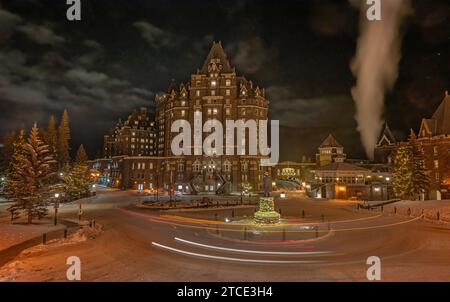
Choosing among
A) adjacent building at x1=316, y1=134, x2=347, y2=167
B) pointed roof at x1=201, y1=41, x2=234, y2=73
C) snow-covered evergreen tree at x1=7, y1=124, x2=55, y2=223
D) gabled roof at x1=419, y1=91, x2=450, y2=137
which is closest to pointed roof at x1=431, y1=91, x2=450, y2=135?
gabled roof at x1=419, y1=91, x2=450, y2=137

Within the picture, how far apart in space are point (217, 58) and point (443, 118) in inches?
2262

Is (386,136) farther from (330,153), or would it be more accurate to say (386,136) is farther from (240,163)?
(240,163)

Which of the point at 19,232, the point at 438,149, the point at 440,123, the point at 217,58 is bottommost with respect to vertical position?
the point at 19,232

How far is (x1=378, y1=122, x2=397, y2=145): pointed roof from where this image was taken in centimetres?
9540

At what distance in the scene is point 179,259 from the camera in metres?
16.0

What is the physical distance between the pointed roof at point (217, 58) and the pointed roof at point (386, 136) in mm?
58384

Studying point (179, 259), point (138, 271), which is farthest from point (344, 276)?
point (138, 271)

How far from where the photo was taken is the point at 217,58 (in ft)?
274

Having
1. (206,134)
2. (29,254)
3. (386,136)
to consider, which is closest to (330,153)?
(386,136)

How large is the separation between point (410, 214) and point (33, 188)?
1780 inches

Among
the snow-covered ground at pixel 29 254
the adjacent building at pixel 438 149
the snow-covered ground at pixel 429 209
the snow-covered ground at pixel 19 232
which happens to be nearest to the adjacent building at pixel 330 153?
the adjacent building at pixel 438 149

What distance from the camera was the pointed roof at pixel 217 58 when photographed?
82825 millimetres

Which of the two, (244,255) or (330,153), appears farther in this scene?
(330,153)

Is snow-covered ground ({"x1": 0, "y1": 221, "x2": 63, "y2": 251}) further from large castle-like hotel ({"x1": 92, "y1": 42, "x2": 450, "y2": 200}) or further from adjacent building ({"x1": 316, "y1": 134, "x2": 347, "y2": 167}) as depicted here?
adjacent building ({"x1": 316, "y1": 134, "x2": 347, "y2": 167})
